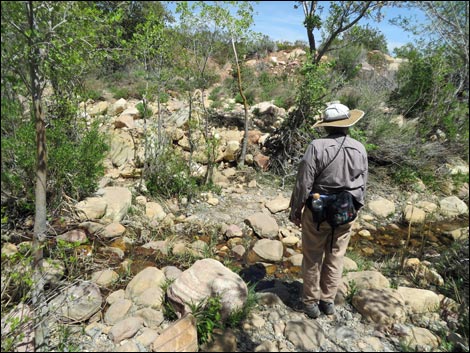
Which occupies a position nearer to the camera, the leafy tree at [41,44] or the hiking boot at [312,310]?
the leafy tree at [41,44]

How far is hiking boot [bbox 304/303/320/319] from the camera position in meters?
2.90

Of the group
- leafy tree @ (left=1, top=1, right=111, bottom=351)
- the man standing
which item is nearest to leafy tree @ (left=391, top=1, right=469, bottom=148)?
the man standing

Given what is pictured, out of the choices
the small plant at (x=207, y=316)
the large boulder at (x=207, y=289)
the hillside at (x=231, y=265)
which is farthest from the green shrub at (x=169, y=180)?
the small plant at (x=207, y=316)

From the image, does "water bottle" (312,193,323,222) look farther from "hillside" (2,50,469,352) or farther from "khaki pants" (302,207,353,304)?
"hillside" (2,50,469,352)

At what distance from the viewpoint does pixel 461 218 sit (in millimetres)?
5906

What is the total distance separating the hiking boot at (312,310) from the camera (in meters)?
2.90

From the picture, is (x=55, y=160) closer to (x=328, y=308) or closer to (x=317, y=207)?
(x=317, y=207)

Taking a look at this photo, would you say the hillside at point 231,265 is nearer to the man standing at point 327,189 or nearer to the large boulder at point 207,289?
the large boulder at point 207,289

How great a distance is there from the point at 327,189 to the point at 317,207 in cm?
19

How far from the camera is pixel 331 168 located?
2648 millimetres

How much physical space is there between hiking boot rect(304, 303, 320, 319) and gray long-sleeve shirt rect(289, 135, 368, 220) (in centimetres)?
93

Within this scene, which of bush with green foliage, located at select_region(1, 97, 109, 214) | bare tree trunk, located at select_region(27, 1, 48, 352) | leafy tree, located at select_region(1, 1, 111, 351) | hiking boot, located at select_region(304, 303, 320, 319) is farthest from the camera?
bush with green foliage, located at select_region(1, 97, 109, 214)

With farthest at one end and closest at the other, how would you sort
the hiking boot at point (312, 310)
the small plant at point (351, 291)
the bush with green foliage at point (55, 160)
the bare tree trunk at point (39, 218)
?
the bush with green foliage at point (55, 160) < the small plant at point (351, 291) < the hiking boot at point (312, 310) < the bare tree trunk at point (39, 218)

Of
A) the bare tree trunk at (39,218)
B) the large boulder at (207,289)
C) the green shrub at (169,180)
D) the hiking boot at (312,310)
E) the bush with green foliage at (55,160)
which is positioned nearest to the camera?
the bare tree trunk at (39,218)
